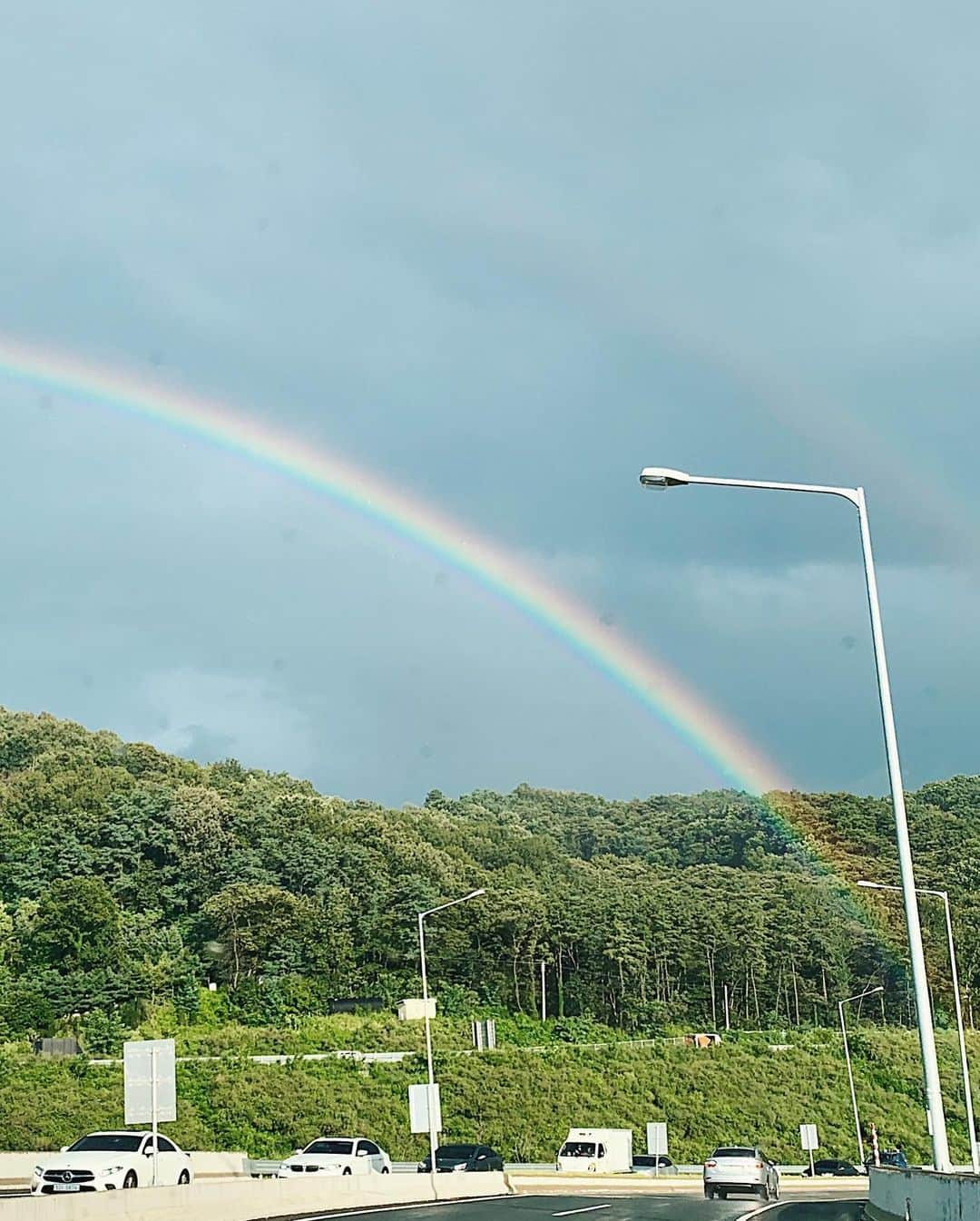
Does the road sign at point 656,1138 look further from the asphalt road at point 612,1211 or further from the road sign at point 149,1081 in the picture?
the road sign at point 149,1081

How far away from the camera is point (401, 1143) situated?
85.8 metres

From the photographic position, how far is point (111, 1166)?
33562mm

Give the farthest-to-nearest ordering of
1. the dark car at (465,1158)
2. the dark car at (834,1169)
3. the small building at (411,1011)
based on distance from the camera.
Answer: the small building at (411,1011) < the dark car at (834,1169) < the dark car at (465,1158)

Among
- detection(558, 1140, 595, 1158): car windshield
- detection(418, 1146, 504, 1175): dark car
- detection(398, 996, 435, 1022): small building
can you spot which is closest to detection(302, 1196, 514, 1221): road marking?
detection(418, 1146, 504, 1175): dark car

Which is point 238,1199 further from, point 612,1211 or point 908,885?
point 908,885

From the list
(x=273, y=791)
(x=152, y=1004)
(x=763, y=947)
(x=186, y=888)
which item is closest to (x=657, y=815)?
(x=763, y=947)

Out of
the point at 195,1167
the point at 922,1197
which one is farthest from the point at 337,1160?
the point at 922,1197

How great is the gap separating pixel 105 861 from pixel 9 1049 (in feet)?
99.3

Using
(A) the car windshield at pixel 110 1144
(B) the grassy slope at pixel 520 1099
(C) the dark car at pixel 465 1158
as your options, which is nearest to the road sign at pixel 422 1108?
(C) the dark car at pixel 465 1158

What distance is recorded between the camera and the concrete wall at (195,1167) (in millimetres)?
49188

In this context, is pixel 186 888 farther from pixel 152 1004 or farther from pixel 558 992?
pixel 558 992

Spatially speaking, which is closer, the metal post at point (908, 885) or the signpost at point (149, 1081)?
the metal post at point (908, 885)

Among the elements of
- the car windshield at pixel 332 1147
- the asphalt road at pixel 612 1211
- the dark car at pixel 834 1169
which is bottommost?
the dark car at pixel 834 1169

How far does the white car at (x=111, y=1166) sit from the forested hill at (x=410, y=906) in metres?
74.9
